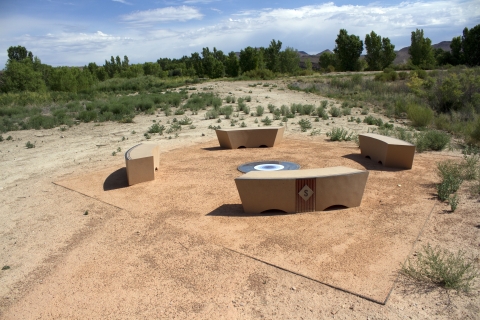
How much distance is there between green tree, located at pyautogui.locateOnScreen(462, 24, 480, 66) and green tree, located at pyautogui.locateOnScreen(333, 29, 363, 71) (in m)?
17.8

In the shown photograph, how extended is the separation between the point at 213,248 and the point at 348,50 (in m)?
76.9

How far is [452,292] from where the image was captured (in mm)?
4387

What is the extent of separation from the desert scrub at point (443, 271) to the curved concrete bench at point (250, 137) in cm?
725

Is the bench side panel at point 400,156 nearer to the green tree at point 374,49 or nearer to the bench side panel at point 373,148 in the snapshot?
the bench side panel at point 373,148

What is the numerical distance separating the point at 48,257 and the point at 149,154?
12.3ft

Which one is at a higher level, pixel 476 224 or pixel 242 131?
pixel 242 131

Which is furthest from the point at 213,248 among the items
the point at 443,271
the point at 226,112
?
the point at 226,112

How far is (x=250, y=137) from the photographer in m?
12.0

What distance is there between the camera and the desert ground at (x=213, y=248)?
4395 millimetres

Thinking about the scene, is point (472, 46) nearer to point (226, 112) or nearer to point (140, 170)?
point (226, 112)

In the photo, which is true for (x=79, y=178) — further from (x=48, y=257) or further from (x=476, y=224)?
(x=476, y=224)

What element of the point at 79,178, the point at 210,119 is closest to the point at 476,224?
the point at 79,178

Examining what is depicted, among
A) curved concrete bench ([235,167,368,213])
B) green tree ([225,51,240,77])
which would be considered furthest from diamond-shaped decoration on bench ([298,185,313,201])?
green tree ([225,51,240,77])

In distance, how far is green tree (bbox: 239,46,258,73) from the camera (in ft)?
235
